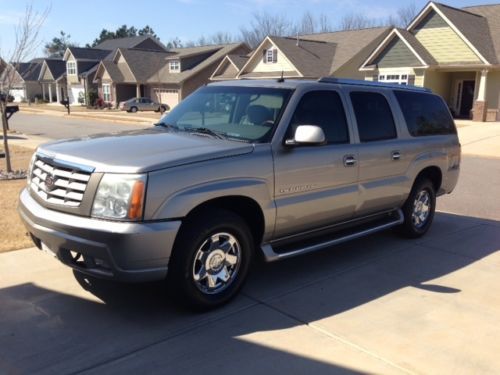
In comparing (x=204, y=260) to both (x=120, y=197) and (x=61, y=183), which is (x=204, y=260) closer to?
(x=120, y=197)

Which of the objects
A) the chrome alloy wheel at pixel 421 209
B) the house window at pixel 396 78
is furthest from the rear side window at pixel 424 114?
the house window at pixel 396 78

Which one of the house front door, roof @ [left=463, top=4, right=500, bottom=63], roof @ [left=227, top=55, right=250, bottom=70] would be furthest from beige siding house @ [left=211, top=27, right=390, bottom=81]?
the house front door

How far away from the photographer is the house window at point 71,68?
63.0 m

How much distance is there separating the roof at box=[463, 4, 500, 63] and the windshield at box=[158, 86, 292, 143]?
2916cm

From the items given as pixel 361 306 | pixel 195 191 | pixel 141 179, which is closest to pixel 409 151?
pixel 361 306

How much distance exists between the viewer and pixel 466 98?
3331 cm

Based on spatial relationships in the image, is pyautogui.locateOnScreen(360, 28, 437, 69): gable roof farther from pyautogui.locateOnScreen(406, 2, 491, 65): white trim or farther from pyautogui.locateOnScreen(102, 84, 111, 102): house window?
pyautogui.locateOnScreen(102, 84, 111, 102): house window

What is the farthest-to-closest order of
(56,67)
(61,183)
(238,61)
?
(56,67) < (238,61) < (61,183)

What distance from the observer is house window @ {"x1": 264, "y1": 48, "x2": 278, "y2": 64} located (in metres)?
38.7

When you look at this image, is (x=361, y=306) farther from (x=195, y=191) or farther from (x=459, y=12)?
(x=459, y=12)

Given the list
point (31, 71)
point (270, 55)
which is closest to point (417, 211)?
point (270, 55)

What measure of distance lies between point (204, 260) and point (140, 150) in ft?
3.47

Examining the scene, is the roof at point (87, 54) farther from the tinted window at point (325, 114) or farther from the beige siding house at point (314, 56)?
the tinted window at point (325, 114)

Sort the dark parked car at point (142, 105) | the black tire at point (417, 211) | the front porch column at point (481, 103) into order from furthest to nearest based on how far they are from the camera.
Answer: the dark parked car at point (142, 105) → the front porch column at point (481, 103) → the black tire at point (417, 211)
